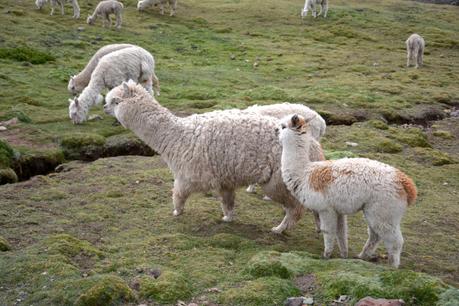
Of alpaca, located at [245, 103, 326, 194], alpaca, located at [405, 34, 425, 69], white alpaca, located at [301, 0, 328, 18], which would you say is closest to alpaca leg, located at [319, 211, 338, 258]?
alpaca, located at [245, 103, 326, 194]

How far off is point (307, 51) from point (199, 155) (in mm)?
23782

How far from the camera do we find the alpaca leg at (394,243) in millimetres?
7848

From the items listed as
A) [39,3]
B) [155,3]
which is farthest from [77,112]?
[155,3]

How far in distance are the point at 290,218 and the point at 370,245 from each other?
1.44 meters

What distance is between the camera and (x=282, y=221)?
31.6 feet

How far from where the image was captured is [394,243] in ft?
26.0

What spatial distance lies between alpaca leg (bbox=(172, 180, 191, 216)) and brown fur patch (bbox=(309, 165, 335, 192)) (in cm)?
242

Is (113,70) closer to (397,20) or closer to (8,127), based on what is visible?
(8,127)

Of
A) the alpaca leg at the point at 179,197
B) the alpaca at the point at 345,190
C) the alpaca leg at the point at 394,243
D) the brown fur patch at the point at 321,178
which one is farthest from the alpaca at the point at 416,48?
the alpaca leg at the point at 394,243

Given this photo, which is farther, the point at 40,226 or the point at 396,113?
the point at 396,113

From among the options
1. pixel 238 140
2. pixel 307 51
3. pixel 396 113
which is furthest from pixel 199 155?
pixel 307 51

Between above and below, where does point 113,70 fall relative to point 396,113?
above

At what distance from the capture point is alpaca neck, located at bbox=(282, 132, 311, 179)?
859cm

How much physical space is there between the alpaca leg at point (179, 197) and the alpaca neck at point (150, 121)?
681 millimetres
